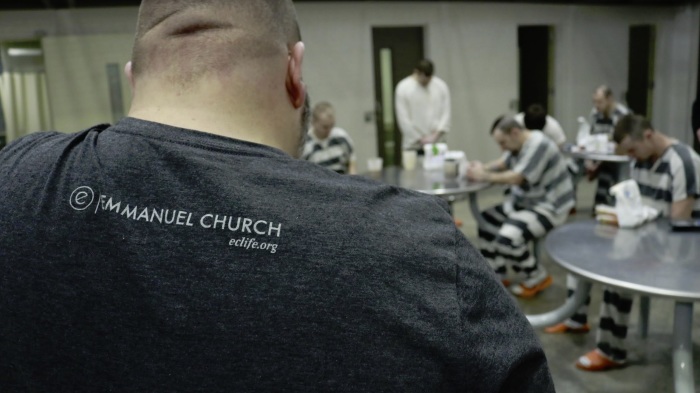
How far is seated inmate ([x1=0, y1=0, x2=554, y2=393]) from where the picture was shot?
612 mm

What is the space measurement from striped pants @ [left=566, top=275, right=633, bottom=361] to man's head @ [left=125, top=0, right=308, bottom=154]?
2668 millimetres

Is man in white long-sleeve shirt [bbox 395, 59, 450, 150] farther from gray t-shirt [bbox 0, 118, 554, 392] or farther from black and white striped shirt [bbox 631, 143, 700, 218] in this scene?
gray t-shirt [bbox 0, 118, 554, 392]

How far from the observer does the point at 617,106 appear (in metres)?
6.34

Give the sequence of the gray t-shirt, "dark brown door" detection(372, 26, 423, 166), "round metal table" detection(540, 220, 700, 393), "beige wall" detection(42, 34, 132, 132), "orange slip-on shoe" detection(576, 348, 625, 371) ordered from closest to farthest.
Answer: the gray t-shirt, "round metal table" detection(540, 220, 700, 393), "orange slip-on shoe" detection(576, 348, 625, 371), "beige wall" detection(42, 34, 132, 132), "dark brown door" detection(372, 26, 423, 166)

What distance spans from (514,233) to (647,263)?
5.94 feet

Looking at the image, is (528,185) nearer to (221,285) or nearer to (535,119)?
(535,119)

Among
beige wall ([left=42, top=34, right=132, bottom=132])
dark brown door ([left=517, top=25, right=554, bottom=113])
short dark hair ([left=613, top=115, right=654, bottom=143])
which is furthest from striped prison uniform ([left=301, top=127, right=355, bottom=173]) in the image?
dark brown door ([left=517, top=25, right=554, bottom=113])

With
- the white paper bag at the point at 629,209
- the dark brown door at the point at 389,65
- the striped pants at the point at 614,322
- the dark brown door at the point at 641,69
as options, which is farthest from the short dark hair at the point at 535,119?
the dark brown door at the point at 641,69

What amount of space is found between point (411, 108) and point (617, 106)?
86.1 inches

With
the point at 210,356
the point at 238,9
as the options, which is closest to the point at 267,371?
the point at 210,356

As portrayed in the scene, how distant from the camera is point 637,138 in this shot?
3047 mm

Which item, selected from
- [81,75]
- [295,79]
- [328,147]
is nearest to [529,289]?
[328,147]

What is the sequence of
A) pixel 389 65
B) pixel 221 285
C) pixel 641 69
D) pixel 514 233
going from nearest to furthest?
pixel 221 285, pixel 514 233, pixel 389 65, pixel 641 69

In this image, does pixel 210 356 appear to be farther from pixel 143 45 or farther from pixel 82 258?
pixel 143 45
